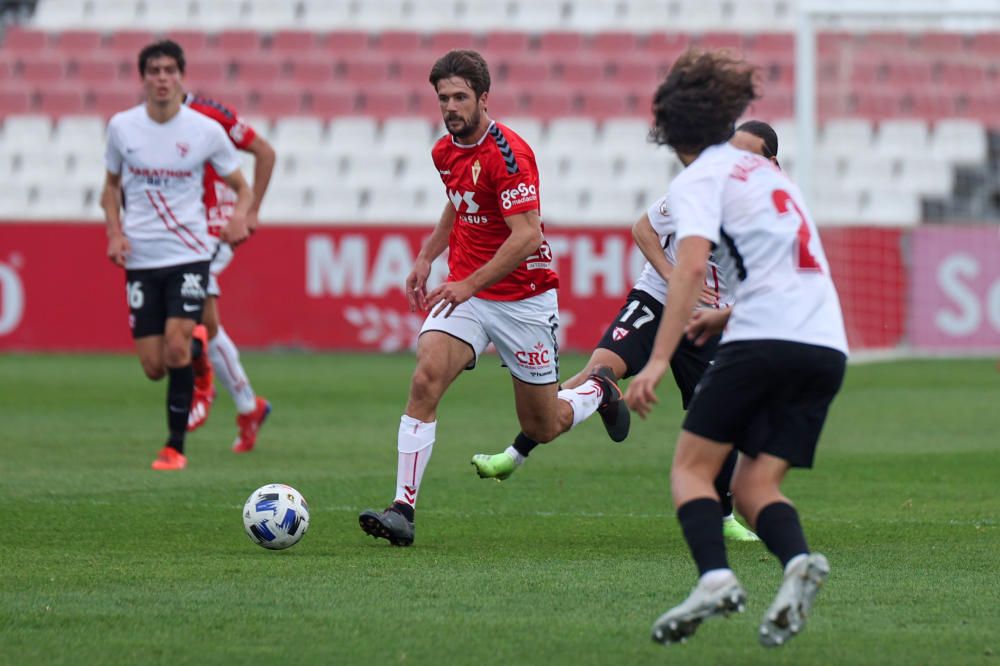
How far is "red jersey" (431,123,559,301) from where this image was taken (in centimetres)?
712

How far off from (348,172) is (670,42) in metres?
5.23

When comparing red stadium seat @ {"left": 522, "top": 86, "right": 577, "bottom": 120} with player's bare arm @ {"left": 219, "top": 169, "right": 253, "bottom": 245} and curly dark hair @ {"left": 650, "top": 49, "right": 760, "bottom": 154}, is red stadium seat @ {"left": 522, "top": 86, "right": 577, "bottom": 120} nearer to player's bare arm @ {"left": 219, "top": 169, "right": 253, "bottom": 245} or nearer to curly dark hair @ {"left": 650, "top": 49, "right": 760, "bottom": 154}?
player's bare arm @ {"left": 219, "top": 169, "right": 253, "bottom": 245}

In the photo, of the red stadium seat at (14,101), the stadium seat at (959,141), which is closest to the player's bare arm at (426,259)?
the stadium seat at (959,141)

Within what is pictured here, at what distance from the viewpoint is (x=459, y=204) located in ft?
24.1

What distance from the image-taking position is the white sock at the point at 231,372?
36.4 feet

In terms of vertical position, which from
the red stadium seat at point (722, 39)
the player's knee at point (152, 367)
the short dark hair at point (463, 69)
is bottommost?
the player's knee at point (152, 367)

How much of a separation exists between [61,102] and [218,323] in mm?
14918

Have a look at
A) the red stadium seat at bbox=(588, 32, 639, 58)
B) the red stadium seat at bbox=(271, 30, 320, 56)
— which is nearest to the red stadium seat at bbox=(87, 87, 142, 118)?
the red stadium seat at bbox=(271, 30, 320, 56)

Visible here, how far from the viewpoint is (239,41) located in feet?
84.3

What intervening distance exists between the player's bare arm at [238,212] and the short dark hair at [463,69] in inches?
127

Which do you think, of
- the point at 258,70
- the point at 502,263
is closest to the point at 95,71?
the point at 258,70

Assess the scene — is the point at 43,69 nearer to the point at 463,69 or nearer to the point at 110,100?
the point at 110,100

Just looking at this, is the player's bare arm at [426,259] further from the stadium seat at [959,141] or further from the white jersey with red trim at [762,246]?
the stadium seat at [959,141]

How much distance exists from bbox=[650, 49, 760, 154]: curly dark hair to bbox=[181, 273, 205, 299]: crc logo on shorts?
5468 mm
